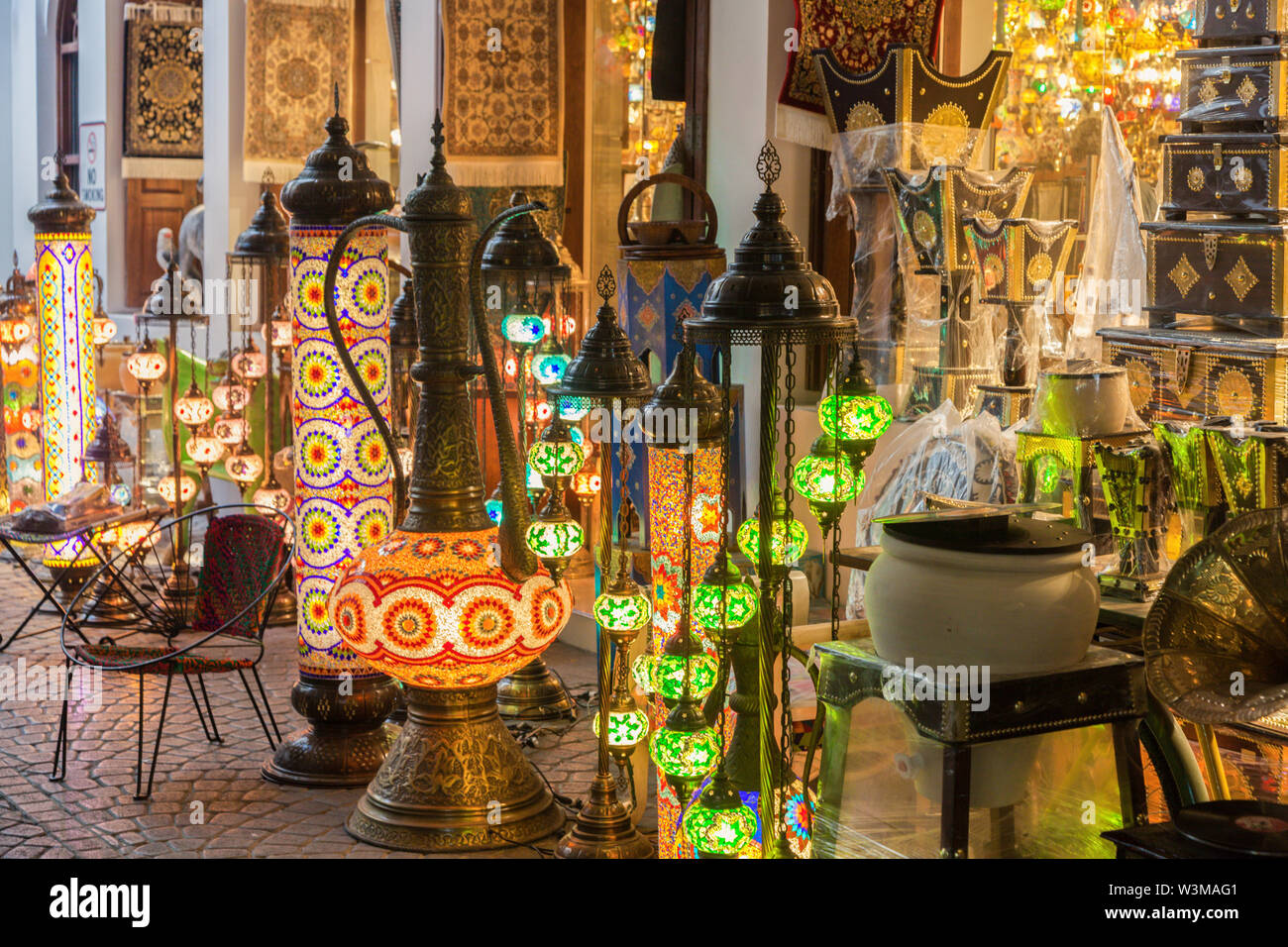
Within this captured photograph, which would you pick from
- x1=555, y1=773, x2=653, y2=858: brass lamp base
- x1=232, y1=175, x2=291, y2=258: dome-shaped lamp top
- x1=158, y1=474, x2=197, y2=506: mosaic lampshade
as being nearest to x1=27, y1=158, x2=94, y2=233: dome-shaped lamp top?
x1=232, y1=175, x2=291, y2=258: dome-shaped lamp top

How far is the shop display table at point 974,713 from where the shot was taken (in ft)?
9.54

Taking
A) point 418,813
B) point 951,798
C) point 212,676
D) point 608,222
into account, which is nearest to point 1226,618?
point 951,798

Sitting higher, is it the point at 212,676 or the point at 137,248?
the point at 137,248

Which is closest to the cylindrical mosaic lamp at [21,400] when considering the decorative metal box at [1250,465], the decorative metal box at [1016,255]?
the decorative metal box at [1016,255]

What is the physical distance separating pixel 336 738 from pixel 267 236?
2992 mm

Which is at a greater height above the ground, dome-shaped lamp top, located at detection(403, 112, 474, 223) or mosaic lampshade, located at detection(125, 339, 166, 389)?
dome-shaped lamp top, located at detection(403, 112, 474, 223)

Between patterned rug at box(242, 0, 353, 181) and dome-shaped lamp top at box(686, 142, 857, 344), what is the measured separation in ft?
27.7

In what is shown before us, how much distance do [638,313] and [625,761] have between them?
2906 mm

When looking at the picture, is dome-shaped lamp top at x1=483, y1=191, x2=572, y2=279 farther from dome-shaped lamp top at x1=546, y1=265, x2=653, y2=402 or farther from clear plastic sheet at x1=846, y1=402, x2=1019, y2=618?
dome-shaped lamp top at x1=546, y1=265, x2=653, y2=402

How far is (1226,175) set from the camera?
6.06 meters

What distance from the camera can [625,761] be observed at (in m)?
4.36

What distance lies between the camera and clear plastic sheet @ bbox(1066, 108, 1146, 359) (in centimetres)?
712

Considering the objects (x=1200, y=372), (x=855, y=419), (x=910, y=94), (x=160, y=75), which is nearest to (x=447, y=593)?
(x=855, y=419)

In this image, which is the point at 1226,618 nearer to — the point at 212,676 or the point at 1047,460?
the point at 1047,460
